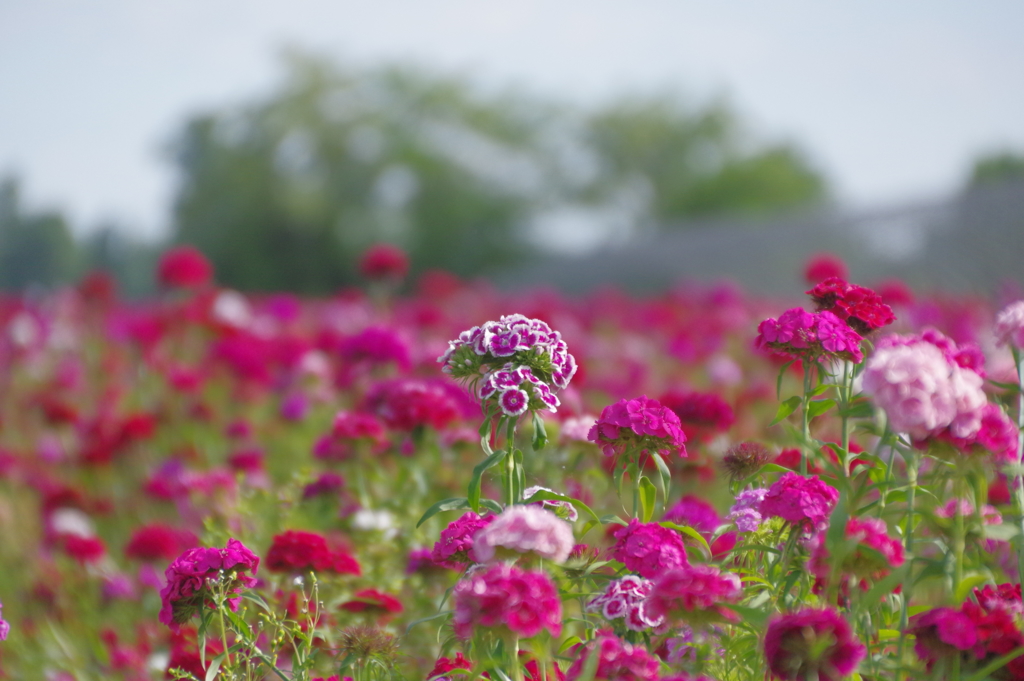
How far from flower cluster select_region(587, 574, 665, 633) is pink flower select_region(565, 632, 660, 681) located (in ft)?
0.38

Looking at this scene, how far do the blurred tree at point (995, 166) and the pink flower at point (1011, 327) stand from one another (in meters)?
49.4

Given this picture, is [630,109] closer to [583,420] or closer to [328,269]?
[328,269]

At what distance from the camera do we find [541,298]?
7.59 meters

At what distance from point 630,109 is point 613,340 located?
32.1 m

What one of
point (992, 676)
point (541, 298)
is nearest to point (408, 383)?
point (992, 676)

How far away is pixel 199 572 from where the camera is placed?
4.83 feet

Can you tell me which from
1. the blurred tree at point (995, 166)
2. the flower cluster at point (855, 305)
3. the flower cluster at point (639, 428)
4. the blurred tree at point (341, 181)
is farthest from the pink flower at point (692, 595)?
the blurred tree at point (995, 166)

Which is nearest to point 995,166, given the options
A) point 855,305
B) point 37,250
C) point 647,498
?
point 37,250

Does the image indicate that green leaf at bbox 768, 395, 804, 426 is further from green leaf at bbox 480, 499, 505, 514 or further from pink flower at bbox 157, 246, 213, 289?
pink flower at bbox 157, 246, 213, 289

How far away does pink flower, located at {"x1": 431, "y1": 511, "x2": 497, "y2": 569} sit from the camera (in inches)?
58.1

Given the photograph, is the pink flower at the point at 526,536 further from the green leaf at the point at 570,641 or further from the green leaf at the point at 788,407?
the green leaf at the point at 788,407

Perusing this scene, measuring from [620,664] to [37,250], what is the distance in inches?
403

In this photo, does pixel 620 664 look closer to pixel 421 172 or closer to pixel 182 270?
pixel 182 270

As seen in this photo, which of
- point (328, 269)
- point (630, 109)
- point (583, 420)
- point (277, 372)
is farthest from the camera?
point (630, 109)
